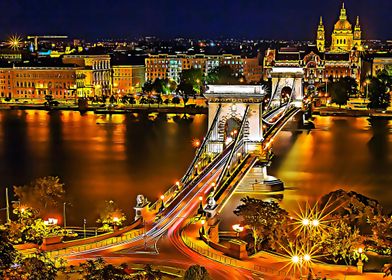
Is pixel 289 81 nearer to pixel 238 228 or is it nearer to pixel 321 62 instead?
pixel 321 62

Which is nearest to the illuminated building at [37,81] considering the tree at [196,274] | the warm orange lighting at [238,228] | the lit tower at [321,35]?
the lit tower at [321,35]

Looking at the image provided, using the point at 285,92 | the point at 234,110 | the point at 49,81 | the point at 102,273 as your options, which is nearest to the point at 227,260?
the point at 102,273

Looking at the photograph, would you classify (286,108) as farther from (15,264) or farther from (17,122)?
(15,264)

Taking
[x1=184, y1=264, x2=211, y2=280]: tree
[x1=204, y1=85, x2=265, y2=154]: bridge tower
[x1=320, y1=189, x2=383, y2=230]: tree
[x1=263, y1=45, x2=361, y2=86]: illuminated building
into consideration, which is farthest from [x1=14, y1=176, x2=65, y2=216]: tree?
[x1=263, y1=45, x2=361, y2=86]: illuminated building

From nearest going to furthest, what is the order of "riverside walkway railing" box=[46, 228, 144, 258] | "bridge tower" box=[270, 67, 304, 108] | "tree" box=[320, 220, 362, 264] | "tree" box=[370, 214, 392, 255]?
1. "riverside walkway railing" box=[46, 228, 144, 258]
2. "tree" box=[320, 220, 362, 264]
3. "tree" box=[370, 214, 392, 255]
4. "bridge tower" box=[270, 67, 304, 108]

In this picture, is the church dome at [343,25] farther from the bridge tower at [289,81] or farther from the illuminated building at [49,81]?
the bridge tower at [289,81]

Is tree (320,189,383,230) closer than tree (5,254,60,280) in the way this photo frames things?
No

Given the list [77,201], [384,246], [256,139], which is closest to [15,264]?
[384,246]

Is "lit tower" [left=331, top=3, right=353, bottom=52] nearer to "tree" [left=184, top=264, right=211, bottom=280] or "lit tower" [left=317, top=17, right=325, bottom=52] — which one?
"lit tower" [left=317, top=17, right=325, bottom=52]
